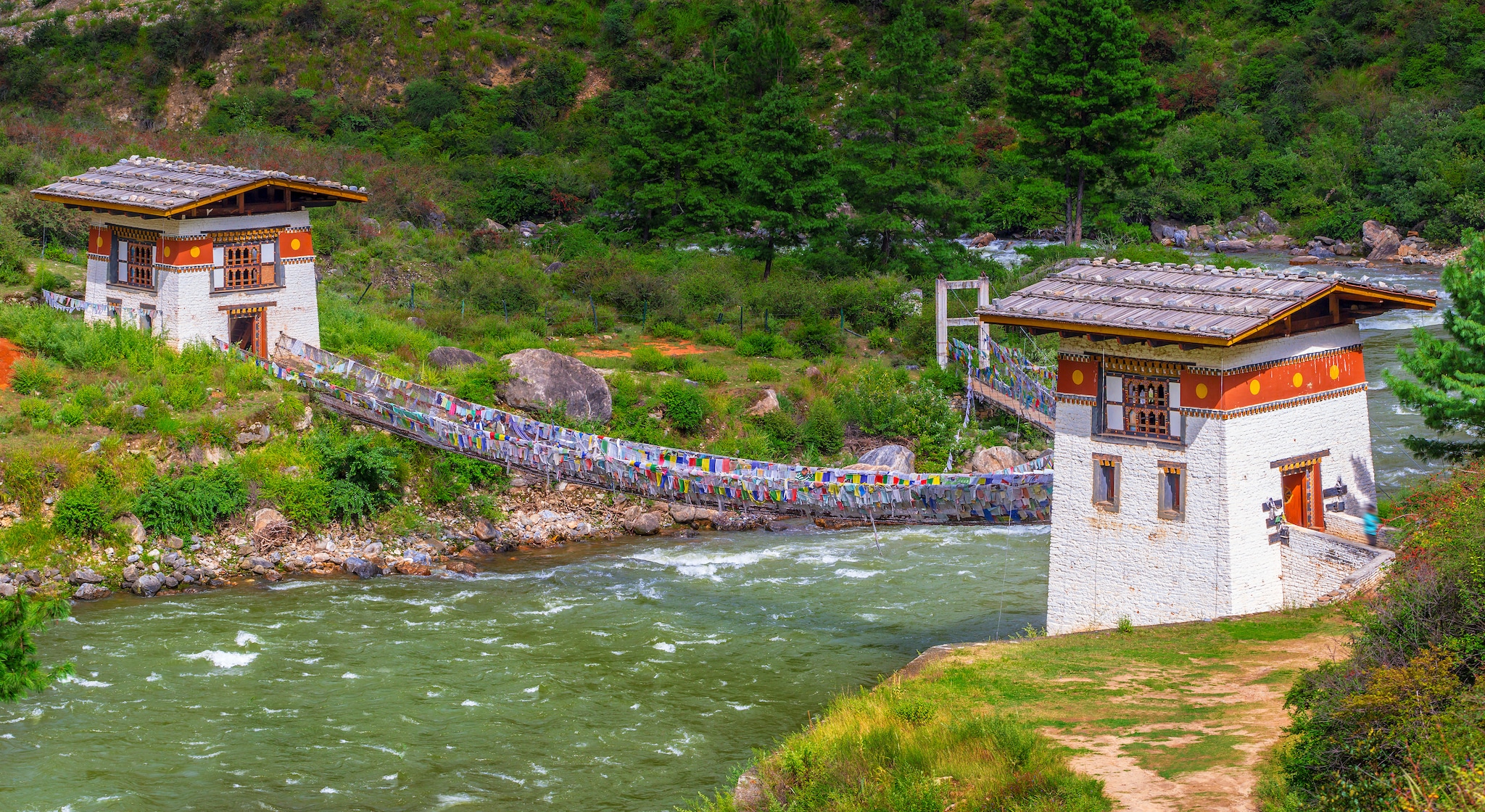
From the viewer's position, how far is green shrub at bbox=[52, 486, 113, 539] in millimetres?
28656

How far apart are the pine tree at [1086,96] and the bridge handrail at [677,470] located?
23.8 meters

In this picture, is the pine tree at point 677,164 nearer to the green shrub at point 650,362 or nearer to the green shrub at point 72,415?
the green shrub at point 650,362

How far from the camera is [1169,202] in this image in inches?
2665

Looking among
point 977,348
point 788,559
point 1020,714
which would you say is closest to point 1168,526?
point 1020,714

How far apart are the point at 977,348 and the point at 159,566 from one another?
2127cm

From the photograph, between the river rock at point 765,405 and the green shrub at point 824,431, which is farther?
the river rock at point 765,405

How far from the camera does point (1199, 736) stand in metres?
16.6

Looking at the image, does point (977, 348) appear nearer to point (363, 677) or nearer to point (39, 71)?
point (363, 677)

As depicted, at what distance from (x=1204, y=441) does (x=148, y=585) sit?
1930 centimetres

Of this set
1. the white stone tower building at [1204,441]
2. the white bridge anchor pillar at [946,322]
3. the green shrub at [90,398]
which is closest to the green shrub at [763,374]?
the white bridge anchor pillar at [946,322]

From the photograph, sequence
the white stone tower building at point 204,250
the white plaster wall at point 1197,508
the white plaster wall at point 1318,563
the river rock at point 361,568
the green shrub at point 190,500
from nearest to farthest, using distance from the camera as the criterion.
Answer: the white plaster wall at point 1318,563, the white plaster wall at point 1197,508, the green shrub at point 190,500, the river rock at point 361,568, the white stone tower building at point 204,250

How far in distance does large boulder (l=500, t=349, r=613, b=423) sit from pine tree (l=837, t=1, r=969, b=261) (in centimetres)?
1612

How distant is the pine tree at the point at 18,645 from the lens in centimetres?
1611

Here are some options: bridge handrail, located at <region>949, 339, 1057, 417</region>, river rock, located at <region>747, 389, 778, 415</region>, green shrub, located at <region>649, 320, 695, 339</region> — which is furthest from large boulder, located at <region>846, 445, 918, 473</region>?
green shrub, located at <region>649, 320, 695, 339</region>
